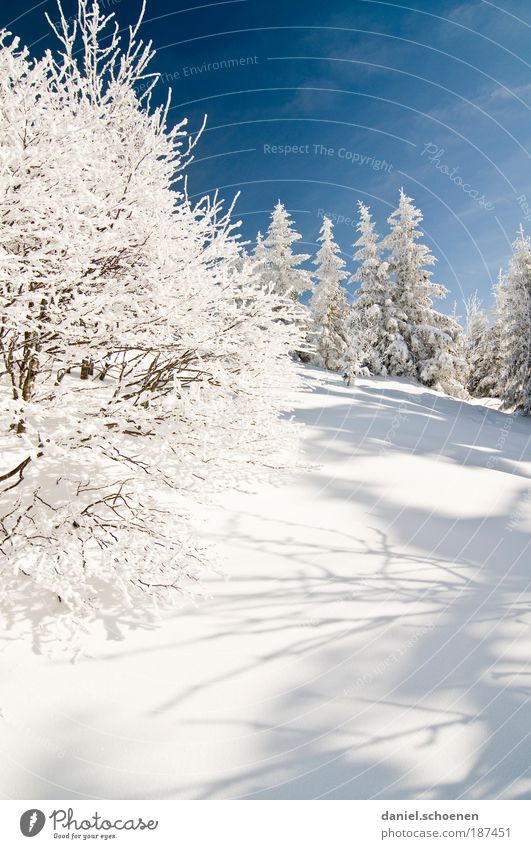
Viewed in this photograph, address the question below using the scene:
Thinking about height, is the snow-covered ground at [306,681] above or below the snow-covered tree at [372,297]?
below

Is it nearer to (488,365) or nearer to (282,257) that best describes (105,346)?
(282,257)

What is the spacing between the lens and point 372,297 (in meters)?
28.5

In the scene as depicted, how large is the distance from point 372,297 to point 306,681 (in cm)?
2746

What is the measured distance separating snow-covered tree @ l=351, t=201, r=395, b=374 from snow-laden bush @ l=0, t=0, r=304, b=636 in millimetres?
22984

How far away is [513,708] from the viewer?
3.87 meters

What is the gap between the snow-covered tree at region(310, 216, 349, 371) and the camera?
31547mm

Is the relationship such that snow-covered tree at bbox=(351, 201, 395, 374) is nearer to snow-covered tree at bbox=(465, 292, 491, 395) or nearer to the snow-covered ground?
snow-covered tree at bbox=(465, 292, 491, 395)

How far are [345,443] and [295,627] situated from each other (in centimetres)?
605

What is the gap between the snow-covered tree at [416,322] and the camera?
2775 centimetres

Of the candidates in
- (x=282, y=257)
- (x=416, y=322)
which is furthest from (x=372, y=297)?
(x=282, y=257)

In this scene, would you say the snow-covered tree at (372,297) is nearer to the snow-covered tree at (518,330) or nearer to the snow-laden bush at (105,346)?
the snow-covered tree at (518,330)

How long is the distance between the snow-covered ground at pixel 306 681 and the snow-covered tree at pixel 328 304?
25341 millimetres

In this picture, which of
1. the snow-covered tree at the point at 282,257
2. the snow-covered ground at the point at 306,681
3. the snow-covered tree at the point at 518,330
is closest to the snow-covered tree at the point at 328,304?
the snow-covered tree at the point at 282,257
